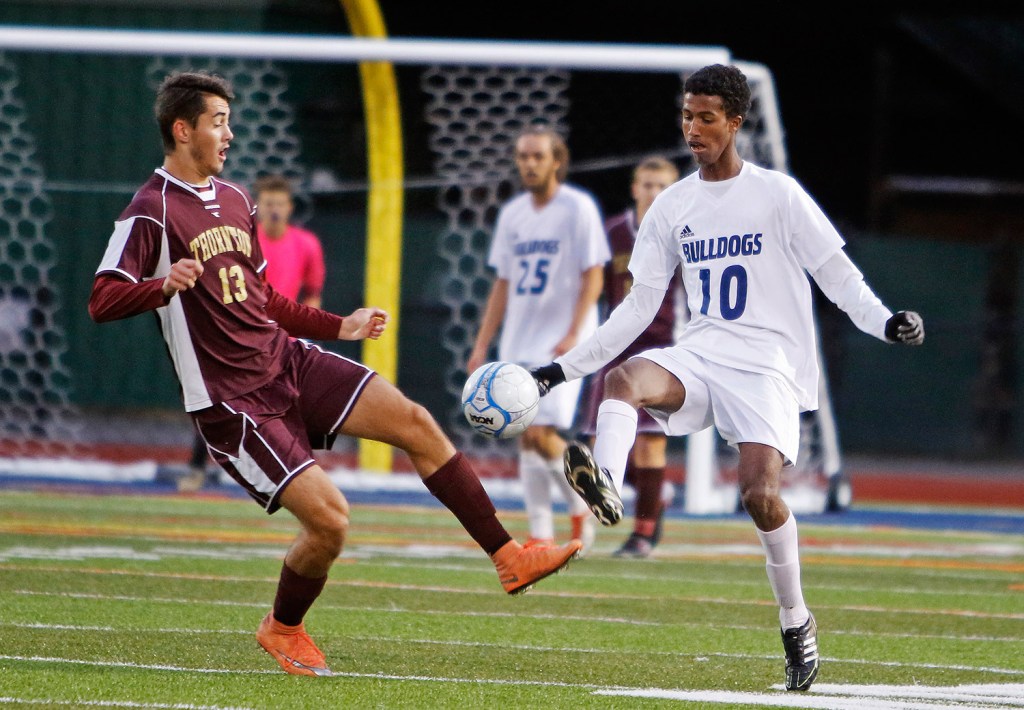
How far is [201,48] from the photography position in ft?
36.8

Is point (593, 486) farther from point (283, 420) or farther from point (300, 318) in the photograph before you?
point (300, 318)

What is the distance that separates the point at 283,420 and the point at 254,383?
15cm

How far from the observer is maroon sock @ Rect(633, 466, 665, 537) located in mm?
8898

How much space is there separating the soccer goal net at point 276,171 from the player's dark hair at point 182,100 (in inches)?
325

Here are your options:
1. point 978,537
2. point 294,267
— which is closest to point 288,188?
point 294,267

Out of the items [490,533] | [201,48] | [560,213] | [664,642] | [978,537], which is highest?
[201,48]

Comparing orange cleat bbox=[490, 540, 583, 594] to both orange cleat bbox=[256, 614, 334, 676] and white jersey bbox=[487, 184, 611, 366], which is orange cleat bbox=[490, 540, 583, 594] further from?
white jersey bbox=[487, 184, 611, 366]

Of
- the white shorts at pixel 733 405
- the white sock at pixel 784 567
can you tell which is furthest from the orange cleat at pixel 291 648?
the white sock at pixel 784 567

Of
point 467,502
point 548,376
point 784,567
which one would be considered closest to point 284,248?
point 548,376

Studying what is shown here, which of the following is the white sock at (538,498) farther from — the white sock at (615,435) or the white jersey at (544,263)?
the white sock at (615,435)

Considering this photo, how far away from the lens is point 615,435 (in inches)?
199

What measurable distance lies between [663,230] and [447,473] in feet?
3.49

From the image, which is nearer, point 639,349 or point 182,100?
point 182,100

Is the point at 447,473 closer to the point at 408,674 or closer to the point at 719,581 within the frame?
the point at 408,674
